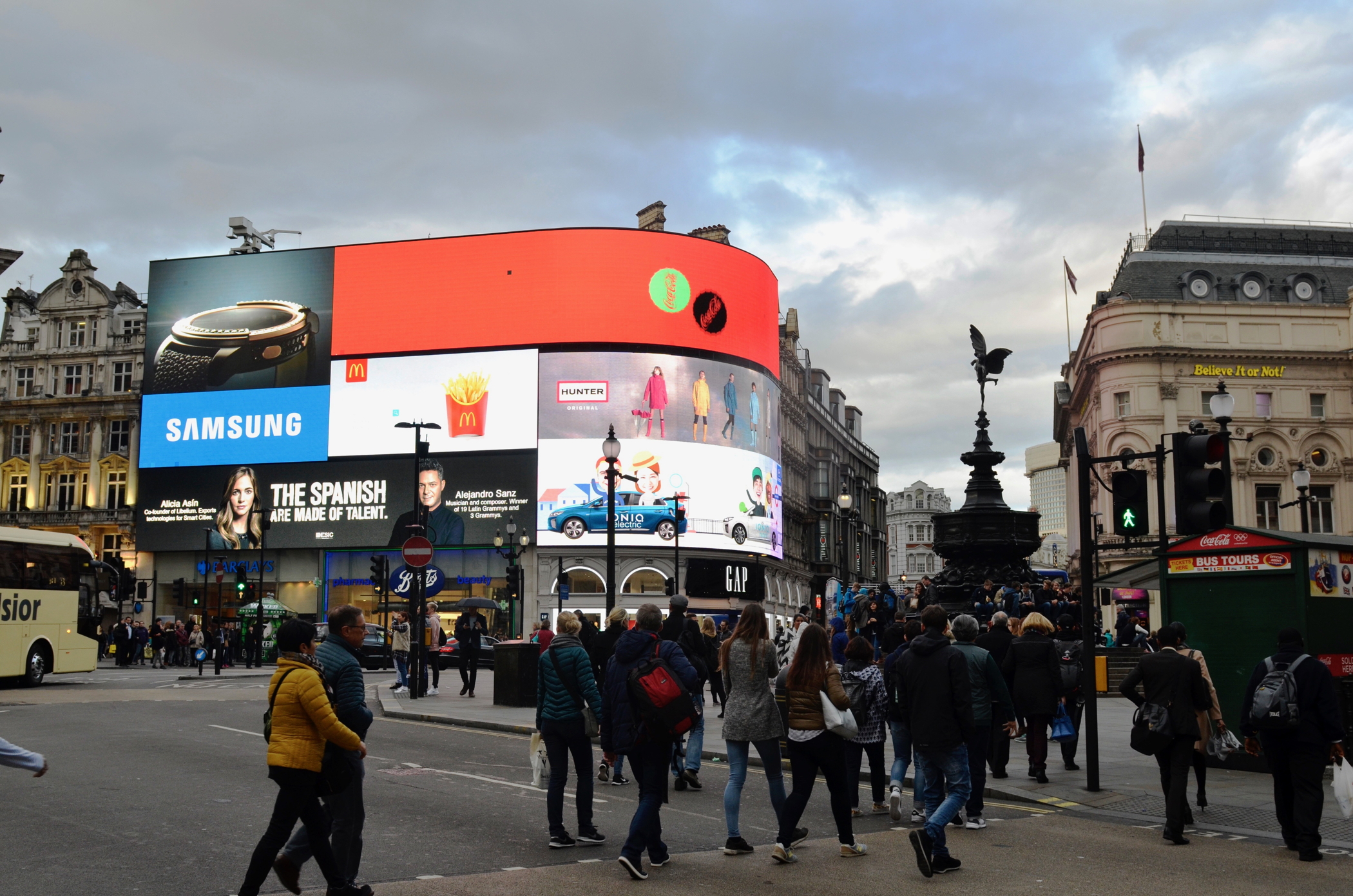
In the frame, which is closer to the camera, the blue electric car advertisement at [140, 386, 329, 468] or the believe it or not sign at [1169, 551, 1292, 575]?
the believe it or not sign at [1169, 551, 1292, 575]

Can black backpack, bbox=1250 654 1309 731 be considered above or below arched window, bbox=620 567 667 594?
below

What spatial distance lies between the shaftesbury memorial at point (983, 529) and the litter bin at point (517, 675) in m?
7.70

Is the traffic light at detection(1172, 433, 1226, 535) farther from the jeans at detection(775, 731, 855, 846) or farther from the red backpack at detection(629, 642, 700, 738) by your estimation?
the red backpack at detection(629, 642, 700, 738)

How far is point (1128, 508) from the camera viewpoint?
41.0 feet

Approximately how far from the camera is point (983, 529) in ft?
65.3

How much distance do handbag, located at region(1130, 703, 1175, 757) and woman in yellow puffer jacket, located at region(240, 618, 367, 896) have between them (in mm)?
6340

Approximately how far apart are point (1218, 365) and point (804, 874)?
68.2 m

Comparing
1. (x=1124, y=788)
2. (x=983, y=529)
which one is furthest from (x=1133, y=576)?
(x=1124, y=788)

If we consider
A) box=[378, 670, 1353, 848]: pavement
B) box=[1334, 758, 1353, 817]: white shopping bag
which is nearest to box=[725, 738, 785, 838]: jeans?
box=[378, 670, 1353, 848]: pavement

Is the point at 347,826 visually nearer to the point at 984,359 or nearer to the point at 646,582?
the point at 984,359

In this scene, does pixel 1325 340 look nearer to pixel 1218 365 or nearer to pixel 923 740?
pixel 1218 365

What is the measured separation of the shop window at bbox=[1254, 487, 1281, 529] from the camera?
225 ft

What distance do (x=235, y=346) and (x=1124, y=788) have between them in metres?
61.1

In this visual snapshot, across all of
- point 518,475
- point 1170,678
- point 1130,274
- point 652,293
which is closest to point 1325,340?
point 1130,274
